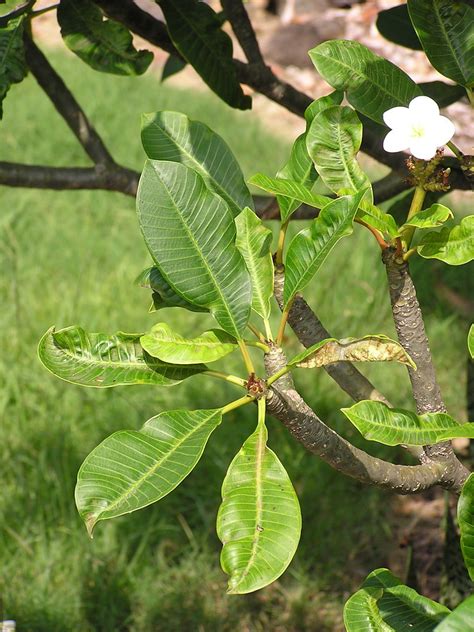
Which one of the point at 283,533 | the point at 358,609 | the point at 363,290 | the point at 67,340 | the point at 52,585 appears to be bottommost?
the point at 363,290

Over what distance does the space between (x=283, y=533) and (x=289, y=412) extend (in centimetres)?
10

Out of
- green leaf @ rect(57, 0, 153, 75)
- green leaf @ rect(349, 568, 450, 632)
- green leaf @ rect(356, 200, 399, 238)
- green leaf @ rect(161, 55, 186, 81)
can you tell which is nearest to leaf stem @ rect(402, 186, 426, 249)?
green leaf @ rect(356, 200, 399, 238)

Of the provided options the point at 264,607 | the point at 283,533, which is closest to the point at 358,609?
the point at 283,533

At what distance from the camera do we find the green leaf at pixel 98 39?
47.6 inches

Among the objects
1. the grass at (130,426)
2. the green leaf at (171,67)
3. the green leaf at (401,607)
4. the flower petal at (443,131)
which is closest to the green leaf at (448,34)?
the flower petal at (443,131)

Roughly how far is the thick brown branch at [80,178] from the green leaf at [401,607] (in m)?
0.83

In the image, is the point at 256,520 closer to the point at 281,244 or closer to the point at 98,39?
the point at 281,244

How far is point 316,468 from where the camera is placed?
2.41 metres

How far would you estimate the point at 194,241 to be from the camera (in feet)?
2.65

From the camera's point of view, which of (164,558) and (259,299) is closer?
(259,299)

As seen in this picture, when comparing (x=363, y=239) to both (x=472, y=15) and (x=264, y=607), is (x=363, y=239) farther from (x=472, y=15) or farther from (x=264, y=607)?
(x=472, y=15)

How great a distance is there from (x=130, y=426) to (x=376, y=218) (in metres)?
1.79

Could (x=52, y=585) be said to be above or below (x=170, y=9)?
below

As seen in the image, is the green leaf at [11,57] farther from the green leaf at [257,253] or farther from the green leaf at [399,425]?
the green leaf at [399,425]
